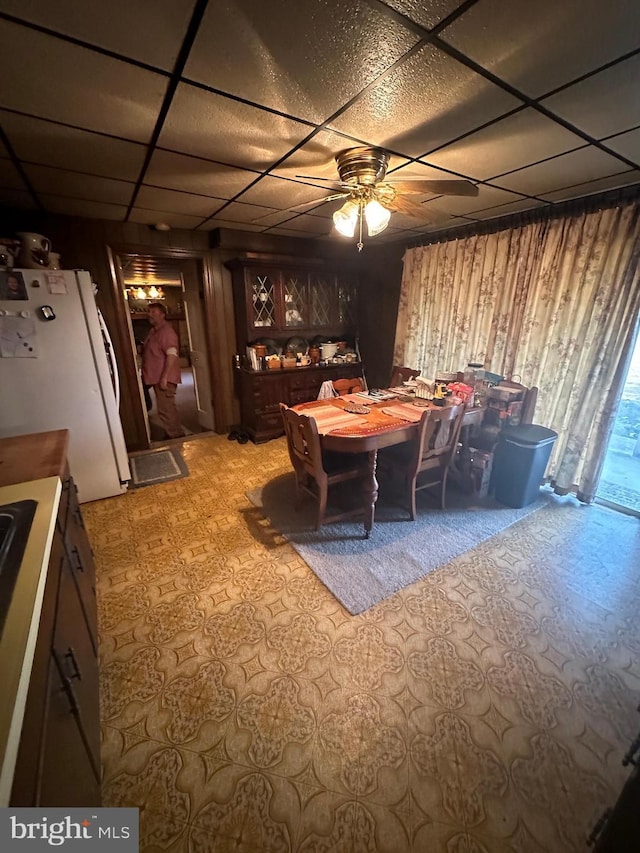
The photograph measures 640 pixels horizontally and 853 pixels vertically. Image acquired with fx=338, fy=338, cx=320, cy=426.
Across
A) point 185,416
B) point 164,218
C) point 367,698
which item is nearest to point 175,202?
point 164,218

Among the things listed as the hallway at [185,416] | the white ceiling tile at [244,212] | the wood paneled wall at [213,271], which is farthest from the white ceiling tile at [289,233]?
the hallway at [185,416]

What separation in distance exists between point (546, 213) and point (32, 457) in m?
3.93

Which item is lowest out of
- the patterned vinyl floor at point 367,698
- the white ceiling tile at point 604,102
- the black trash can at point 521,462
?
the patterned vinyl floor at point 367,698

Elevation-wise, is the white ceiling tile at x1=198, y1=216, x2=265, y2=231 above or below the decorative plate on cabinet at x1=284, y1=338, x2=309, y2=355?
above

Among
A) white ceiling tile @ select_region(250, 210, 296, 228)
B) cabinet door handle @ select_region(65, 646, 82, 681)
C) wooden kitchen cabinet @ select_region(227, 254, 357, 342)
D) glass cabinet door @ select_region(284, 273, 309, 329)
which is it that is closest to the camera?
cabinet door handle @ select_region(65, 646, 82, 681)

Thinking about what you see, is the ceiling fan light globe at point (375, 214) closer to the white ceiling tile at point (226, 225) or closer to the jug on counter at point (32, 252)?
the white ceiling tile at point (226, 225)

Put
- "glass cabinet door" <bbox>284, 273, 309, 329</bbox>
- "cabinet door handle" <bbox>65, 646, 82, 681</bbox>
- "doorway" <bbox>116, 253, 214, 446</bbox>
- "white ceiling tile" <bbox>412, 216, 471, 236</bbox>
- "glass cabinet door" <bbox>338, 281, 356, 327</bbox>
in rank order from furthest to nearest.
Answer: "glass cabinet door" <bbox>338, 281, 356, 327</bbox>, "glass cabinet door" <bbox>284, 273, 309, 329</bbox>, "doorway" <bbox>116, 253, 214, 446</bbox>, "white ceiling tile" <bbox>412, 216, 471, 236</bbox>, "cabinet door handle" <bbox>65, 646, 82, 681</bbox>

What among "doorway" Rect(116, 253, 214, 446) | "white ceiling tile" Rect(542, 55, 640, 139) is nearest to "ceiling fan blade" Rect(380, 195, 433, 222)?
"white ceiling tile" Rect(542, 55, 640, 139)

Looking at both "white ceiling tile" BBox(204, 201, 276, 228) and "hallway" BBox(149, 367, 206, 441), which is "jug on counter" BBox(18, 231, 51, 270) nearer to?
"white ceiling tile" BBox(204, 201, 276, 228)

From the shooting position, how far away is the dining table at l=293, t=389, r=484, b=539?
221 cm

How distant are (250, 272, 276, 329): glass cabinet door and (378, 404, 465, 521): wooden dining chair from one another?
2282mm

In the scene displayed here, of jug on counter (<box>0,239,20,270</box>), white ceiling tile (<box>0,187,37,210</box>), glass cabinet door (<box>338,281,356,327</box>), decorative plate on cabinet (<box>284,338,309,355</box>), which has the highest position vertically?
white ceiling tile (<box>0,187,37,210</box>)

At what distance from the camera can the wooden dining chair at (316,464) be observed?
7.34 ft

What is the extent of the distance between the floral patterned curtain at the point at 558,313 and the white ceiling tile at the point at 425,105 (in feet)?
5.37
